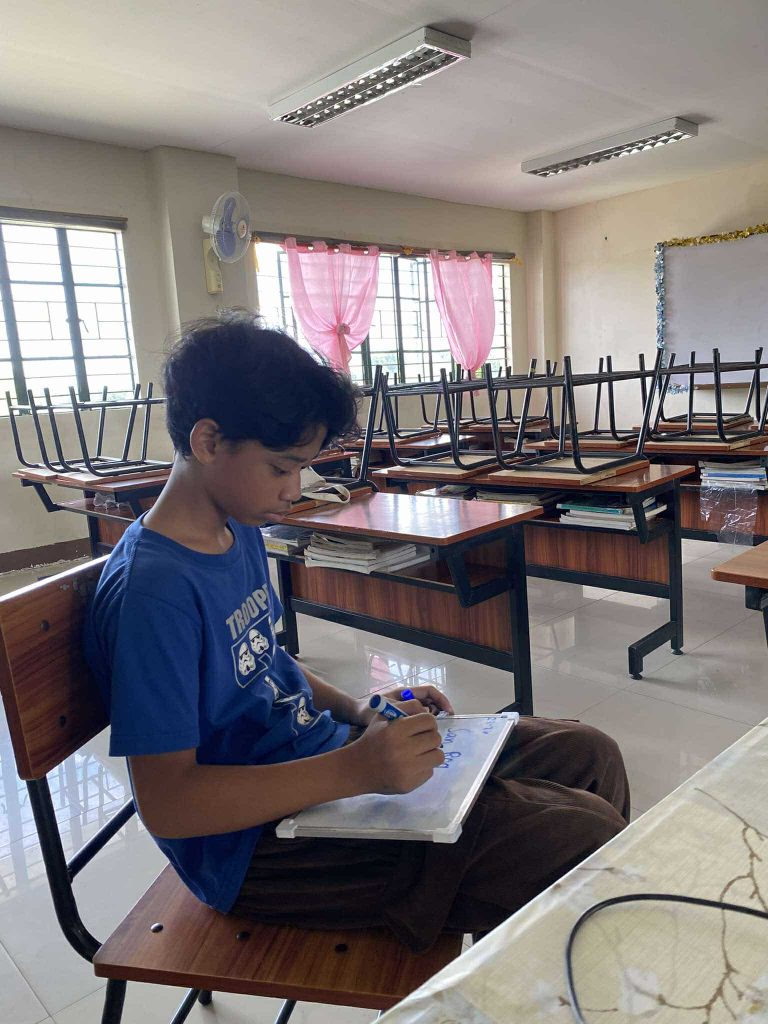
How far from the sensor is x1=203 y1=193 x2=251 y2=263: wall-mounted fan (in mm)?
4654

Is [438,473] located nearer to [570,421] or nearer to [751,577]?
[570,421]

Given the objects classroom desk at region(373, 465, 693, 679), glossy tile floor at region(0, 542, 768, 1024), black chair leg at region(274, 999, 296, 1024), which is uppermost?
classroom desk at region(373, 465, 693, 679)

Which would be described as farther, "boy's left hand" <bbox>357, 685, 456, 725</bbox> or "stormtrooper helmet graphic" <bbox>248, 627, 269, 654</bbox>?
"boy's left hand" <bbox>357, 685, 456, 725</bbox>

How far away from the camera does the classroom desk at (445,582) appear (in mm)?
1871

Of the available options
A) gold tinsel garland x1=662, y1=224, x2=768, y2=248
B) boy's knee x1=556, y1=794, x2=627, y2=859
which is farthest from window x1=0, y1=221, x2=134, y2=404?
gold tinsel garland x1=662, y1=224, x2=768, y2=248

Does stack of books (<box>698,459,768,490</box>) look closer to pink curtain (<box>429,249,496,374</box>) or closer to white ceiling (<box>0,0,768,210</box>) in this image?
white ceiling (<box>0,0,768,210</box>)

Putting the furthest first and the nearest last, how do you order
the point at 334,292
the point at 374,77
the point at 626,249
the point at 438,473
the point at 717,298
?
the point at 626,249 → the point at 717,298 → the point at 334,292 → the point at 374,77 → the point at 438,473

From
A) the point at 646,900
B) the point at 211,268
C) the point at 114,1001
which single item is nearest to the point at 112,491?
the point at 114,1001

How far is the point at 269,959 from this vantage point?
2.46 ft

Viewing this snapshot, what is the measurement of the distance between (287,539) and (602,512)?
3.44ft

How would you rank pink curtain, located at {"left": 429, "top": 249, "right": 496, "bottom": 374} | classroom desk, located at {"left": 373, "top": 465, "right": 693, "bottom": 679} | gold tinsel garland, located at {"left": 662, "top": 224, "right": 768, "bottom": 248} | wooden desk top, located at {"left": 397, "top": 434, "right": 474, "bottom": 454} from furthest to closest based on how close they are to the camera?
pink curtain, located at {"left": 429, "top": 249, "right": 496, "bottom": 374} < gold tinsel garland, located at {"left": 662, "top": 224, "right": 768, "bottom": 248} < wooden desk top, located at {"left": 397, "top": 434, "right": 474, "bottom": 454} < classroom desk, located at {"left": 373, "top": 465, "right": 693, "bottom": 679}

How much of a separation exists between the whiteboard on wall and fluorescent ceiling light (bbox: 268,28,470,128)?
3905mm

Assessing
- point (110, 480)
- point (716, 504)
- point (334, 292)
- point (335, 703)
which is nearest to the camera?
point (335, 703)

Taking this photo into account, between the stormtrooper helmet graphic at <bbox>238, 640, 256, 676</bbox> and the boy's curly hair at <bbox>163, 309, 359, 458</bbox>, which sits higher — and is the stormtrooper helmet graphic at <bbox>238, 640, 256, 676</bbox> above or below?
below
